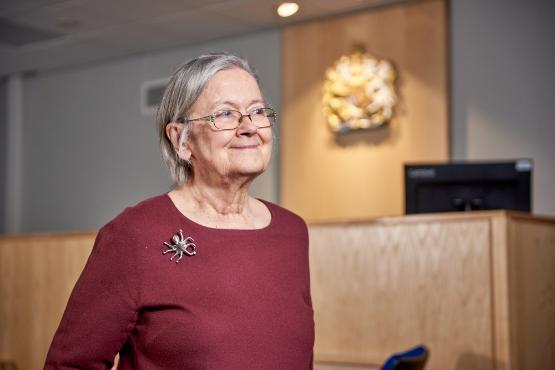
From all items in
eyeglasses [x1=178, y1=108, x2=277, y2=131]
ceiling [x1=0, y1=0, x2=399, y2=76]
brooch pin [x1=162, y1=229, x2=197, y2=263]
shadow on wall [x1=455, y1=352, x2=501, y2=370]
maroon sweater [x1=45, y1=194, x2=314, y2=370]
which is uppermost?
ceiling [x1=0, y1=0, x2=399, y2=76]

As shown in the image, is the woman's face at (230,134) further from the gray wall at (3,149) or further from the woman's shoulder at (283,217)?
the gray wall at (3,149)

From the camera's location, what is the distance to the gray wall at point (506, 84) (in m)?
4.62

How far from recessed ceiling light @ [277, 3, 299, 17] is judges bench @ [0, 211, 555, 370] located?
6.10ft

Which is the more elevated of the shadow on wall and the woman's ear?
the woman's ear

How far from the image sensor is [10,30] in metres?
5.86

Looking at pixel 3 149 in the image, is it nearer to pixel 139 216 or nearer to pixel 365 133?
pixel 365 133

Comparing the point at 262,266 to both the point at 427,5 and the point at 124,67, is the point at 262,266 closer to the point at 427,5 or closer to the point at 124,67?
the point at 427,5

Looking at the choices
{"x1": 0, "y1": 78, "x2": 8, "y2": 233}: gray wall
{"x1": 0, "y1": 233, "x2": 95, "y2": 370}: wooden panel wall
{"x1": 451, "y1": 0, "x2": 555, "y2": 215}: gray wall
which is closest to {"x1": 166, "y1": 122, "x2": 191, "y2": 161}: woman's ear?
{"x1": 0, "y1": 233, "x2": 95, "y2": 370}: wooden panel wall

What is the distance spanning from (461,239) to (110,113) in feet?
14.5

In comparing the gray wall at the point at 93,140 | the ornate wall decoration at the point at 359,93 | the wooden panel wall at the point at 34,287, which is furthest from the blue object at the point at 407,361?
the gray wall at the point at 93,140

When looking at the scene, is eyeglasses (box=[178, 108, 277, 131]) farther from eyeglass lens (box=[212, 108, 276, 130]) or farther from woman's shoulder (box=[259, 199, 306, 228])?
woman's shoulder (box=[259, 199, 306, 228])

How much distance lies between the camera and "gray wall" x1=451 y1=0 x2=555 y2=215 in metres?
4.62

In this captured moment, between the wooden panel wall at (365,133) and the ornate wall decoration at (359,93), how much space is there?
2.8 inches

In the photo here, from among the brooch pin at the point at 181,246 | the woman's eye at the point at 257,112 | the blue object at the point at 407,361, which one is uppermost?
the woman's eye at the point at 257,112
